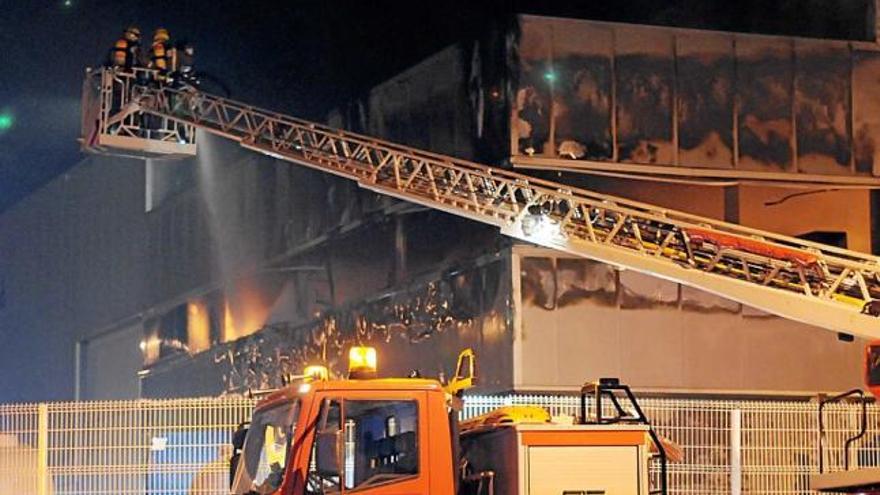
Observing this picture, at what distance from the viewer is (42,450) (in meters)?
15.3

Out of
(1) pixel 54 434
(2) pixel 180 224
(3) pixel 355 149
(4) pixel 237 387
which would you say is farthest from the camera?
(2) pixel 180 224

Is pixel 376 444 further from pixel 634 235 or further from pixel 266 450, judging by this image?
pixel 634 235

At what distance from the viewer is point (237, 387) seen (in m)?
28.0

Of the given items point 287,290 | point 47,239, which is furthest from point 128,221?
point 287,290

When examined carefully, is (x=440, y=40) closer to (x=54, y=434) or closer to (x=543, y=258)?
(x=543, y=258)

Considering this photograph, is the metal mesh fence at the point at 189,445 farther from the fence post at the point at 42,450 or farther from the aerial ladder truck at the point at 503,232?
the aerial ladder truck at the point at 503,232

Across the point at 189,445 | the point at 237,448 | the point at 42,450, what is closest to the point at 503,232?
the point at 189,445

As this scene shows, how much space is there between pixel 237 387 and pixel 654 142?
36.0 feet

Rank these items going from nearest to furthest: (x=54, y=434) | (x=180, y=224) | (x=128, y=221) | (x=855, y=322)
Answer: (x=855, y=322), (x=54, y=434), (x=180, y=224), (x=128, y=221)

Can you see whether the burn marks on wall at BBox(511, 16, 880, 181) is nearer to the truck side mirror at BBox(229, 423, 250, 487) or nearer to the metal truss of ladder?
the metal truss of ladder

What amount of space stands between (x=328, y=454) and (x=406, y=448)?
21.1 inches

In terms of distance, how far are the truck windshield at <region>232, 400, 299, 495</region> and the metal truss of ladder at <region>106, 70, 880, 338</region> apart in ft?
18.9

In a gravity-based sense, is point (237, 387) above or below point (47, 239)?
below

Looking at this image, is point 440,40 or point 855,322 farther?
point 440,40
